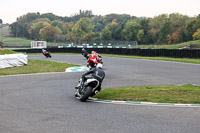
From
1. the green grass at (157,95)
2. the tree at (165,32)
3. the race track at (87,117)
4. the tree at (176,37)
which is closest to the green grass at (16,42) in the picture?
the tree at (165,32)

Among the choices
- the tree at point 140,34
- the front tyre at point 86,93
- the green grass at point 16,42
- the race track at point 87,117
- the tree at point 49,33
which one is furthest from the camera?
the tree at point 49,33

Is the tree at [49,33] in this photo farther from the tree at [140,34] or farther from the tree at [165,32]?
the tree at [165,32]

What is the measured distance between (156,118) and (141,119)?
0.37m

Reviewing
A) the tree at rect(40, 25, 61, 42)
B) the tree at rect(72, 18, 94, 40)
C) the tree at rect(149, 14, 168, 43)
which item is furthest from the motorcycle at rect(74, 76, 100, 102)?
the tree at rect(40, 25, 61, 42)

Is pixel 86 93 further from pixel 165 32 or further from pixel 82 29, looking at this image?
pixel 82 29

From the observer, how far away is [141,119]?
6969 millimetres

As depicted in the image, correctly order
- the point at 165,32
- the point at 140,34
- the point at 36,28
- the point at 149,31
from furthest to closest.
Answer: the point at 36,28, the point at 149,31, the point at 140,34, the point at 165,32

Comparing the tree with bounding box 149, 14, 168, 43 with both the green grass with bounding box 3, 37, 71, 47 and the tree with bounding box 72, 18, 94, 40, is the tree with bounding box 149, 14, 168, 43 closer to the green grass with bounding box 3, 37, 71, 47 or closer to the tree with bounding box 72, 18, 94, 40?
the tree with bounding box 72, 18, 94, 40

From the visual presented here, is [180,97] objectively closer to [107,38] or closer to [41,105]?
[41,105]

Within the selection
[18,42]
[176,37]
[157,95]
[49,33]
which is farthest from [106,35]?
[157,95]

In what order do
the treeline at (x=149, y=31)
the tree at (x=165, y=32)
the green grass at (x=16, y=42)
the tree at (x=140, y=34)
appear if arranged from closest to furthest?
the green grass at (x=16, y=42), the treeline at (x=149, y=31), the tree at (x=165, y=32), the tree at (x=140, y=34)

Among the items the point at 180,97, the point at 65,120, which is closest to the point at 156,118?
the point at 65,120

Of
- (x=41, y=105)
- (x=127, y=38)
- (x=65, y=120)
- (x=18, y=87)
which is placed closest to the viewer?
(x=65, y=120)

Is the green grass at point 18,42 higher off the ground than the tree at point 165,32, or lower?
lower
